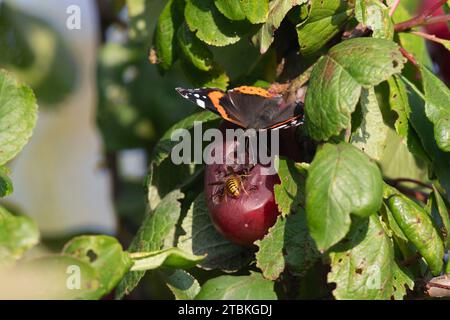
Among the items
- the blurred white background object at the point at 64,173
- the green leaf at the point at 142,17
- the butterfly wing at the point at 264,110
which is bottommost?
the blurred white background object at the point at 64,173

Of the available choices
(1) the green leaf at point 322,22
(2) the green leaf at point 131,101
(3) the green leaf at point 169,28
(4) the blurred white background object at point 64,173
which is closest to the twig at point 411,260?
(1) the green leaf at point 322,22

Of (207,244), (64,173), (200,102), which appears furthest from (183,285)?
(64,173)

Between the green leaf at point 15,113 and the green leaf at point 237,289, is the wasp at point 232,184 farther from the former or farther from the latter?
the green leaf at point 15,113

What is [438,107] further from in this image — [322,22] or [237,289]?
[237,289]

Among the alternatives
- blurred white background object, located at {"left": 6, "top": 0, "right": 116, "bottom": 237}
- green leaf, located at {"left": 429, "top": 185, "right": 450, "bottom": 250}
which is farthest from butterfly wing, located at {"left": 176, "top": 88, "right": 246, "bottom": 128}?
blurred white background object, located at {"left": 6, "top": 0, "right": 116, "bottom": 237}

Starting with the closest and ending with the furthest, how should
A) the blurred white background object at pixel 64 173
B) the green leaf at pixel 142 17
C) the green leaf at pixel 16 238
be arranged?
the green leaf at pixel 16 238 < the green leaf at pixel 142 17 < the blurred white background object at pixel 64 173

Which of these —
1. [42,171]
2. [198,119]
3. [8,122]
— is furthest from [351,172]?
[42,171]

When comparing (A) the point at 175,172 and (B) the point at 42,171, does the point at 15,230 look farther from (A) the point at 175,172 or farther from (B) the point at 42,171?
(B) the point at 42,171
